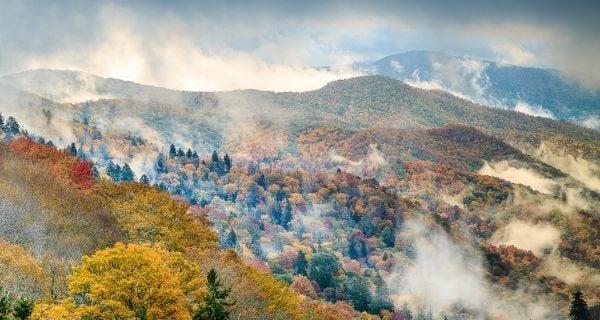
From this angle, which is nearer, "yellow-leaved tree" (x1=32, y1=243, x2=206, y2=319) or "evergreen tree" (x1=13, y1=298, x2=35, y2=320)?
"evergreen tree" (x1=13, y1=298, x2=35, y2=320)

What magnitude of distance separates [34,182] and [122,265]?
52.3 meters

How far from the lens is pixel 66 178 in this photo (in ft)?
420

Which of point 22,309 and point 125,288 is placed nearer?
point 22,309

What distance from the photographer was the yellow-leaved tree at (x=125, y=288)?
208 feet

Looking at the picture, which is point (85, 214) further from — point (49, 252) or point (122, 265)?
point (122, 265)

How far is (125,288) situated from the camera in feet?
213

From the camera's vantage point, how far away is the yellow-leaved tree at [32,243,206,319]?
6350 cm

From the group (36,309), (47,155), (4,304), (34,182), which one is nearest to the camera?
(4,304)

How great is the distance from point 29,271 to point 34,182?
155ft

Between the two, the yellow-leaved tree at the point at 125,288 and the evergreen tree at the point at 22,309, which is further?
the yellow-leaved tree at the point at 125,288

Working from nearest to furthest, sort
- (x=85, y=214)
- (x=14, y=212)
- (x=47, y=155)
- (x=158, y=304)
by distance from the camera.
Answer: (x=158, y=304)
(x=14, y=212)
(x=85, y=214)
(x=47, y=155)

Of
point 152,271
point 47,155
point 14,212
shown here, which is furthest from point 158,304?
point 47,155

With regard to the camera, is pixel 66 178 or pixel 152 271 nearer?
pixel 152 271

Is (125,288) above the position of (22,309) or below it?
below
